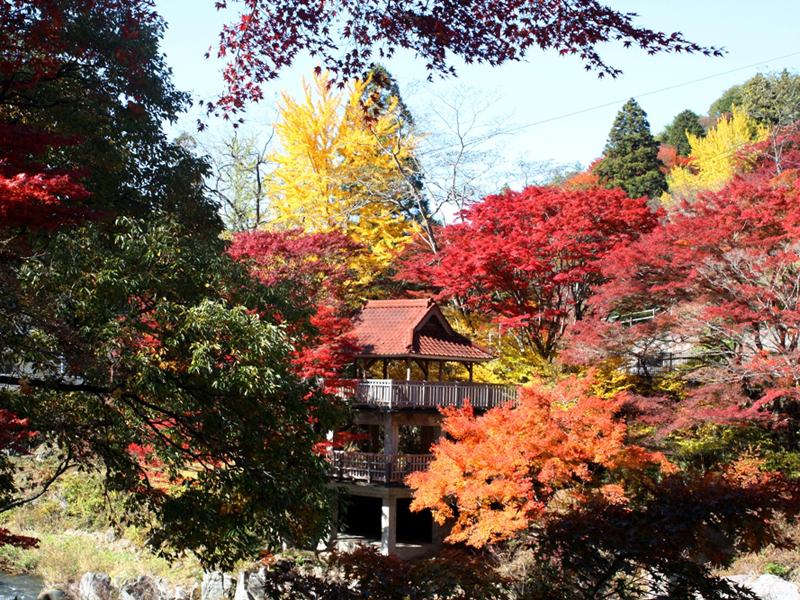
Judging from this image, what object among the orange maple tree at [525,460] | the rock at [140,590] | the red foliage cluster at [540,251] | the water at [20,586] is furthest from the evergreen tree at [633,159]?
the water at [20,586]

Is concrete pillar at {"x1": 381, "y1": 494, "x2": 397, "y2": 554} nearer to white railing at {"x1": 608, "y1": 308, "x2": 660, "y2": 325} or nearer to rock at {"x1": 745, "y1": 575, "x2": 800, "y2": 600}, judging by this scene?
white railing at {"x1": 608, "y1": 308, "x2": 660, "y2": 325}

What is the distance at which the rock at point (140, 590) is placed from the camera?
13856mm

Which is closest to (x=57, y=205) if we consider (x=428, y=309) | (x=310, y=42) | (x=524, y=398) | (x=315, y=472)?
(x=310, y=42)

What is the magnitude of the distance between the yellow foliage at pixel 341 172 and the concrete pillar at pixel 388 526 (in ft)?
26.4

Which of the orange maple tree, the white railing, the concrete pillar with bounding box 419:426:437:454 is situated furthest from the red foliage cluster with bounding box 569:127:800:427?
the concrete pillar with bounding box 419:426:437:454

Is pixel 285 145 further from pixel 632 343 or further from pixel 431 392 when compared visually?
pixel 632 343

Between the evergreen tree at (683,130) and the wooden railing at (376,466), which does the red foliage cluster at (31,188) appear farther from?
the evergreen tree at (683,130)

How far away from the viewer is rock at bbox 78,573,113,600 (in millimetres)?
13906

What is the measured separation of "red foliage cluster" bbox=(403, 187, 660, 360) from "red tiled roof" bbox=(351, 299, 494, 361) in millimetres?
1076

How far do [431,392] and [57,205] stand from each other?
12137mm

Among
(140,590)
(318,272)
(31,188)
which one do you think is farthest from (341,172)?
(31,188)

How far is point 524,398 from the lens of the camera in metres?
13.4

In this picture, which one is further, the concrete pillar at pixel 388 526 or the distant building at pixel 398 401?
the distant building at pixel 398 401

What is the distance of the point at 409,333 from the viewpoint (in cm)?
1777
